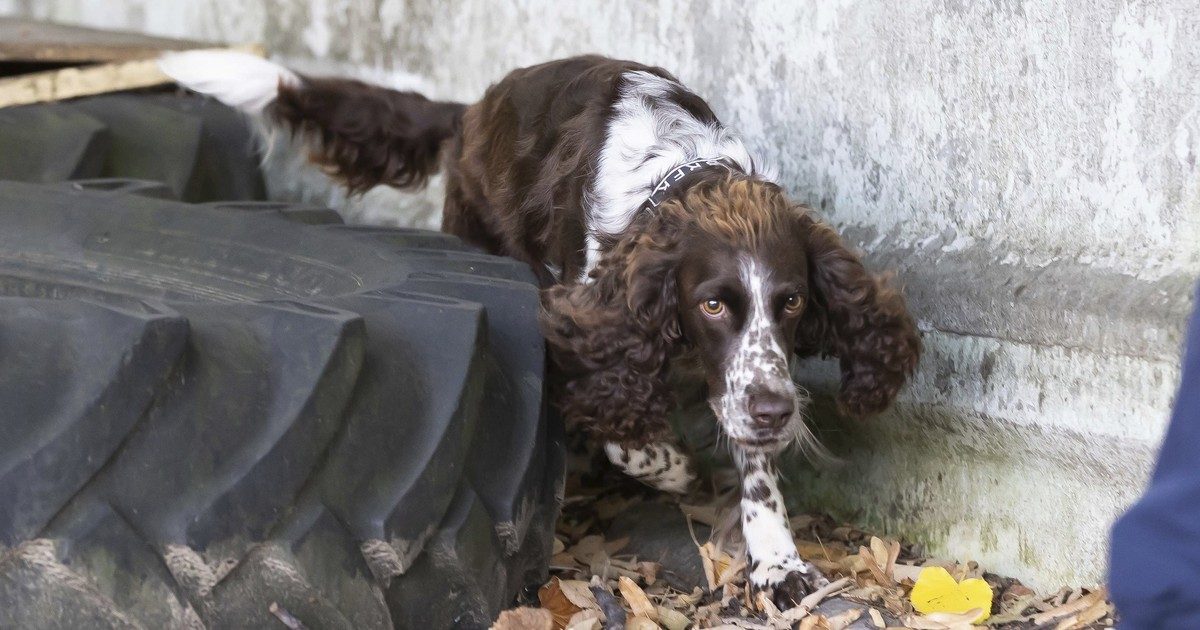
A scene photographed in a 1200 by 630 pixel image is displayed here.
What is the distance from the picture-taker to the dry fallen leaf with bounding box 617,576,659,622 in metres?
2.53

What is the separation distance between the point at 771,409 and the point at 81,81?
10.1ft

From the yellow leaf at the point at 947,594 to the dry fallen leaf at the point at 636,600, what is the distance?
52 centimetres

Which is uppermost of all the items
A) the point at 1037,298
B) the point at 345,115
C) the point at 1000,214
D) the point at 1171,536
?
the point at 1171,536

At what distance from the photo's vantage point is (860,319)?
2.80 m

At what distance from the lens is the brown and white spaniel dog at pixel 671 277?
263 centimetres

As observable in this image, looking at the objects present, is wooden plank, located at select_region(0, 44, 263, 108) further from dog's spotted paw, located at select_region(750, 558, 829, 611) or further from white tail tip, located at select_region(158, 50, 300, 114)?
dog's spotted paw, located at select_region(750, 558, 829, 611)

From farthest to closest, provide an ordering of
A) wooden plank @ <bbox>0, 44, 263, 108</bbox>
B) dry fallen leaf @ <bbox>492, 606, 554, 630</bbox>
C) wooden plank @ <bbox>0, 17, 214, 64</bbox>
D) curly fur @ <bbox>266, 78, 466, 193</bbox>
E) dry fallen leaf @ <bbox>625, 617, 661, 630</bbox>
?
wooden plank @ <bbox>0, 17, 214, 64</bbox> → wooden plank @ <bbox>0, 44, 263, 108</bbox> → curly fur @ <bbox>266, 78, 466, 193</bbox> → dry fallen leaf @ <bbox>625, 617, 661, 630</bbox> → dry fallen leaf @ <bbox>492, 606, 554, 630</bbox>

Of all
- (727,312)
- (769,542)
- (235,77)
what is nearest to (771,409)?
(727,312)

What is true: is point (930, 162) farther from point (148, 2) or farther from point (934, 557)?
point (148, 2)

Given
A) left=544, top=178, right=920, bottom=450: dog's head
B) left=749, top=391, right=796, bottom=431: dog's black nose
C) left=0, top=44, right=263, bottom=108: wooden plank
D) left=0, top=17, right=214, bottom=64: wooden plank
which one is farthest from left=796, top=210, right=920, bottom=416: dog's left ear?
left=0, top=17, right=214, bottom=64: wooden plank

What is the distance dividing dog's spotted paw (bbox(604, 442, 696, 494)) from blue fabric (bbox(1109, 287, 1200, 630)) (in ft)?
6.57

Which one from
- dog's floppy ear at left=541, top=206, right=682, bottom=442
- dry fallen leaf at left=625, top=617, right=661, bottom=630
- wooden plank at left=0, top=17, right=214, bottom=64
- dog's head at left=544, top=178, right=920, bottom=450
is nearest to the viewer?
dry fallen leaf at left=625, top=617, right=661, bottom=630

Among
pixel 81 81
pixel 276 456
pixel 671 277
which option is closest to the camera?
pixel 276 456

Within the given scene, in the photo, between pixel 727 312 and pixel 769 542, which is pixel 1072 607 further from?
pixel 727 312
